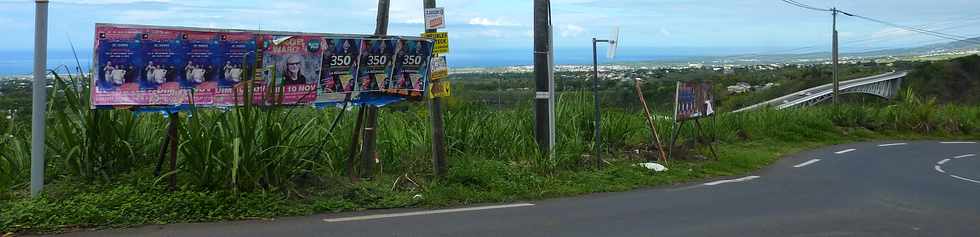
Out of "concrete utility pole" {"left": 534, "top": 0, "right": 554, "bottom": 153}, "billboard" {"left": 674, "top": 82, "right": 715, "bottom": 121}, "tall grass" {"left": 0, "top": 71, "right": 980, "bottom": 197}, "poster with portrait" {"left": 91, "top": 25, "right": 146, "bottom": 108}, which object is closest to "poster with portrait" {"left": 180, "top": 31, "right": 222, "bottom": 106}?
"tall grass" {"left": 0, "top": 71, "right": 980, "bottom": 197}

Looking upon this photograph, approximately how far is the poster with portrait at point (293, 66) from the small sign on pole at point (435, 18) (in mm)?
1446

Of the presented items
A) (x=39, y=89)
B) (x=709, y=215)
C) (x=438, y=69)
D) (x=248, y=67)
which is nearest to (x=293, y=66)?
(x=248, y=67)

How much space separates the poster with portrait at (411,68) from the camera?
383 inches

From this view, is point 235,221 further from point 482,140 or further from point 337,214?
point 482,140

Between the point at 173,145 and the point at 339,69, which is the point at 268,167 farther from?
the point at 339,69

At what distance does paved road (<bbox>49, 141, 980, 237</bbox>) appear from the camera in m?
7.22

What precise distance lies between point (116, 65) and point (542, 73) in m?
6.08

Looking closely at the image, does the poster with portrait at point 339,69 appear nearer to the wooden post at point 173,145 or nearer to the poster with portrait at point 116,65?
the wooden post at point 173,145

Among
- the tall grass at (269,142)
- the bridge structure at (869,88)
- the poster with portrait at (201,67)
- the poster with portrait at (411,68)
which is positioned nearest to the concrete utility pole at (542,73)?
the tall grass at (269,142)

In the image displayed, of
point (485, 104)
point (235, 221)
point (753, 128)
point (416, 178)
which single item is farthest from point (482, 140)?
point (753, 128)

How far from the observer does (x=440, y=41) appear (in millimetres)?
9977

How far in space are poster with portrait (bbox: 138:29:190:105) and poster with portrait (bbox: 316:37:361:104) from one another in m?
1.55

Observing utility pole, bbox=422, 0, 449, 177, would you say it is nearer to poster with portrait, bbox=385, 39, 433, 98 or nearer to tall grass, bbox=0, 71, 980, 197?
poster with portrait, bbox=385, 39, 433, 98

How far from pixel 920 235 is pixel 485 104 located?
21.9ft
